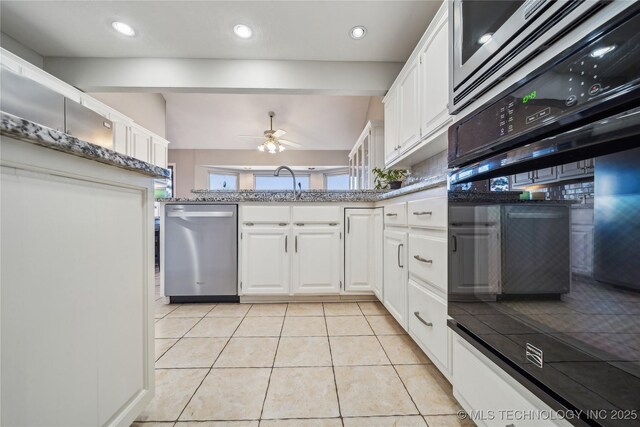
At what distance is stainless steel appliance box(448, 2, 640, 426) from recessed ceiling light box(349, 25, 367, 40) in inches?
78.0

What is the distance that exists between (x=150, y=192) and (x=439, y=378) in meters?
1.47

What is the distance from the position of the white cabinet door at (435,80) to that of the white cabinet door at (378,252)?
0.72 m

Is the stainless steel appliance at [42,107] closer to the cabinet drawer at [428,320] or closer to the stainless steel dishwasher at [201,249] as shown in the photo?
the stainless steel dishwasher at [201,249]

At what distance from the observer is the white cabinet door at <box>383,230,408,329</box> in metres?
1.46

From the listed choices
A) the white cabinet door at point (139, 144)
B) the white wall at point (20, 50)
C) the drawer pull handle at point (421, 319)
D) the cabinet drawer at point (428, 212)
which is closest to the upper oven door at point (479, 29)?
the cabinet drawer at point (428, 212)

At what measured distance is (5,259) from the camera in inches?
18.1

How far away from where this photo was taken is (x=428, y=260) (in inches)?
45.3

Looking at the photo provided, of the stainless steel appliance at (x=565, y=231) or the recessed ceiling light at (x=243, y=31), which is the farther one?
the recessed ceiling light at (x=243, y=31)

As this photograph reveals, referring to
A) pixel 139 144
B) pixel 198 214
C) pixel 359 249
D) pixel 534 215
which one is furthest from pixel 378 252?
pixel 139 144

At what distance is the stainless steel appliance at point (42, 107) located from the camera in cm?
185

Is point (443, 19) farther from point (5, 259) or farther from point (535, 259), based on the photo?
point (5, 259)

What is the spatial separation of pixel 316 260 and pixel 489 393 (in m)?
1.58

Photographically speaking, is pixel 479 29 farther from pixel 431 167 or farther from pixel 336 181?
pixel 336 181

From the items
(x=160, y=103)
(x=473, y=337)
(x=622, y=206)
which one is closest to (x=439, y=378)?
(x=473, y=337)
